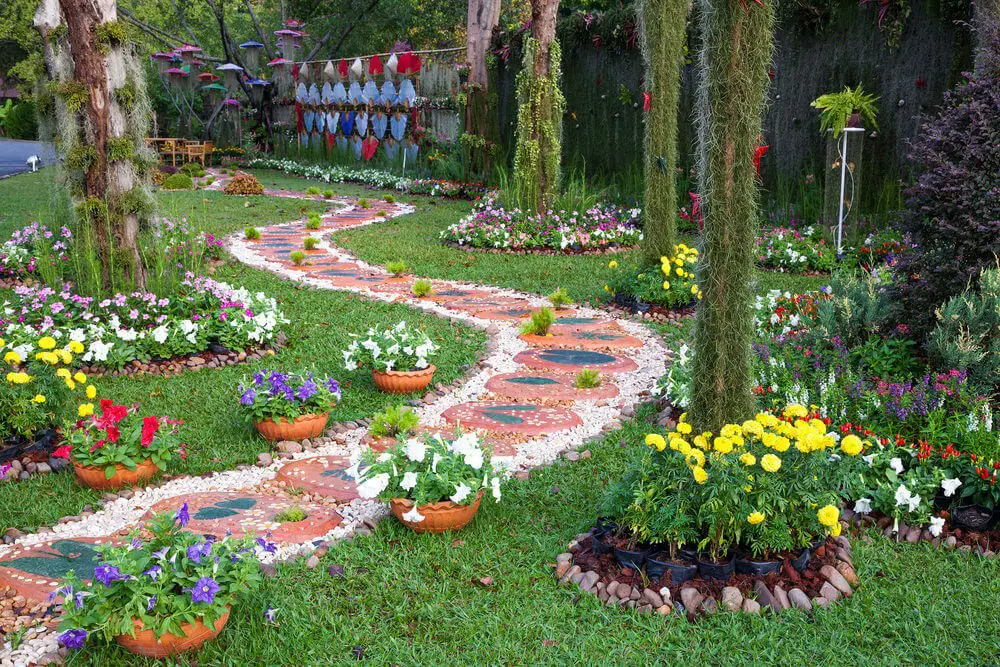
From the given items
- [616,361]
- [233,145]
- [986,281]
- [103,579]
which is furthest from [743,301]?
[233,145]

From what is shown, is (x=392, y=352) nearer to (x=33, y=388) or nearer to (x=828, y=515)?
(x=33, y=388)

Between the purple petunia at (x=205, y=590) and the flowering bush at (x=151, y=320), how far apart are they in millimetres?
3022

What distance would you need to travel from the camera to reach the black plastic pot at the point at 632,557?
279cm

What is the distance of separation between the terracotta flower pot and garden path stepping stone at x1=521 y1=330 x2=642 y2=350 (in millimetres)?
3628

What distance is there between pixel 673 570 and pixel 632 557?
5.8 inches

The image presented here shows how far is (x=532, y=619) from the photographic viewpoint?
103 inches

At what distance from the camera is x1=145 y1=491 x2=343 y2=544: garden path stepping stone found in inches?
127

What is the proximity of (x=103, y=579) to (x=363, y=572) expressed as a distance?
88 cm

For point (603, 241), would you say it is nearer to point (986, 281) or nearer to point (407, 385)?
point (407, 385)

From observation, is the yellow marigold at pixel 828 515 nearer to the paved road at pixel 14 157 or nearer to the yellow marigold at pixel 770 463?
the yellow marigold at pixel 770 463

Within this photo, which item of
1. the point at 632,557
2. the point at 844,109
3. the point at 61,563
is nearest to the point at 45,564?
the point at 61,563

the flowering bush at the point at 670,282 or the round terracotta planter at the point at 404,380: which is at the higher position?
the flowering bush at the point at 670,282

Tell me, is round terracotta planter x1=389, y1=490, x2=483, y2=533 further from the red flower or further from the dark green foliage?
the dark green foliage

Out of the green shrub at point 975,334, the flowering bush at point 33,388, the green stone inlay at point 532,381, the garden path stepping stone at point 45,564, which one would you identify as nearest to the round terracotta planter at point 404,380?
the green stone inlay at point 532,381
